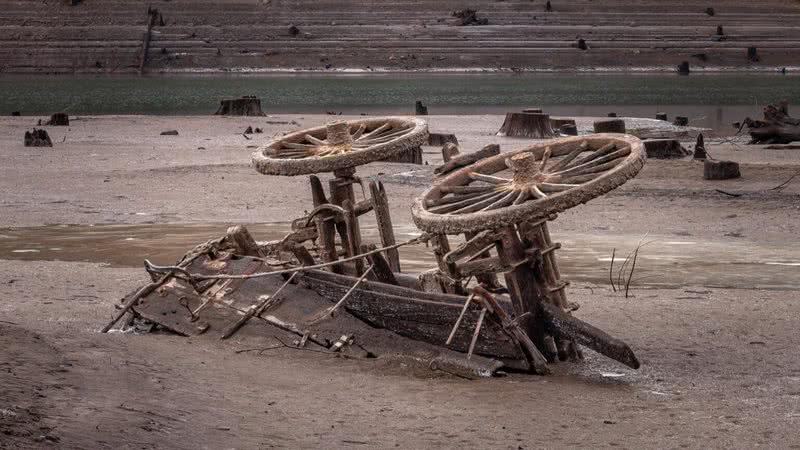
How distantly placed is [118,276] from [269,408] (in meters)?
4.42

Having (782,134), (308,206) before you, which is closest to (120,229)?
(308,206)

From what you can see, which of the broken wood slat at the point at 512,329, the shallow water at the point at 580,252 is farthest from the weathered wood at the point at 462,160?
the shallow water at the point at 580,252

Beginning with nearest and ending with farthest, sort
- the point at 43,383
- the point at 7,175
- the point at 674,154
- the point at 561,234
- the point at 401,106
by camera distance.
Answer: the point at 43,383
the point at 561,234
the point at 7,175
the point at 674,154
the point at 401,106

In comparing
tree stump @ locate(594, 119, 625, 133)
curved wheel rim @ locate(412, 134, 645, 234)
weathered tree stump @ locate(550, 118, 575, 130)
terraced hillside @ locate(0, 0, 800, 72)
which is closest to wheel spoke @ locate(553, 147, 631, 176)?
curved wheel rim @ locate(412, 134, 645, 234)

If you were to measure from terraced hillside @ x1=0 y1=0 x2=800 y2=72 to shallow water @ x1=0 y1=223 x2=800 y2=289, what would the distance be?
50.8m

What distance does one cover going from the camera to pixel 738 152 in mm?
21672

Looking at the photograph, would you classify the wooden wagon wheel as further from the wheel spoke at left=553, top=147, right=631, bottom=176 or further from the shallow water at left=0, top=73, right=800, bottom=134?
the shallow water at left=0, top=73, right=800, bottom=134

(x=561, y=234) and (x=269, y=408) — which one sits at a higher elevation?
(x=269, y=408)

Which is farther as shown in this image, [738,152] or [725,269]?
[738,152]

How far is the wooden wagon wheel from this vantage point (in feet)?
27.1

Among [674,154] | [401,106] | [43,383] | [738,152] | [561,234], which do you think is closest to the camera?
[43,383]

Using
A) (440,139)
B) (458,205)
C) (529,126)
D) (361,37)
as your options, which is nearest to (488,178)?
(458,205)

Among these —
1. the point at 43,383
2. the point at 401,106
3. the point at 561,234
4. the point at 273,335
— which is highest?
the point at 43,383

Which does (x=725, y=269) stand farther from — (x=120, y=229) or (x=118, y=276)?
(x=120, y=229)
